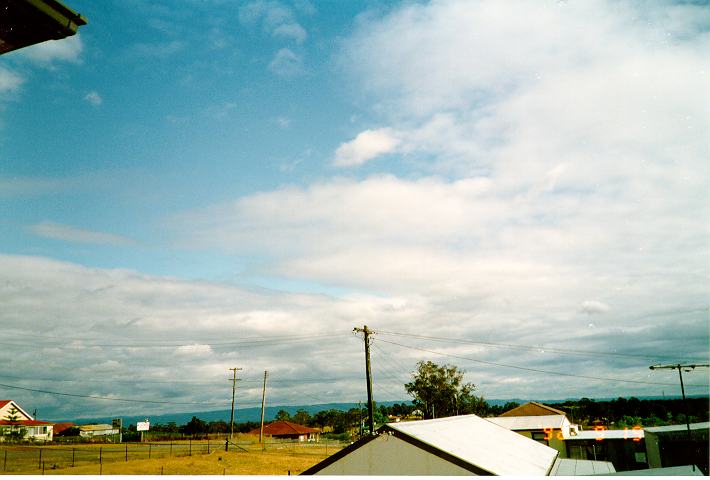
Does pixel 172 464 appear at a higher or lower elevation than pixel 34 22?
lower

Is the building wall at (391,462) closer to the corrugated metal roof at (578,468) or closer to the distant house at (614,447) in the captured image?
the corrugated metal roof at (578,468)

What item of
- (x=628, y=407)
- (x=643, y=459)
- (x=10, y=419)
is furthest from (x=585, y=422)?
(x=10, y=419)

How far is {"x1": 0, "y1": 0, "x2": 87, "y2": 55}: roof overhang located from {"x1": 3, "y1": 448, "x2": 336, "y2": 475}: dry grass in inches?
988

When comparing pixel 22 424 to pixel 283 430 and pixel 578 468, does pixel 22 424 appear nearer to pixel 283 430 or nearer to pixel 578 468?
pixel 283 430

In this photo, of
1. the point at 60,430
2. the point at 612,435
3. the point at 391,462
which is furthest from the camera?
the point at 60,430

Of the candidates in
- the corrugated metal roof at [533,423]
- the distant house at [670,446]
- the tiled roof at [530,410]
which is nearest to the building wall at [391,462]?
the distant house at [670,446]

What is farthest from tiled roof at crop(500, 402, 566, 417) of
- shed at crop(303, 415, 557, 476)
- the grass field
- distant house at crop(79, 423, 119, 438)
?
distant house at crop(79, 423, 119, 438)

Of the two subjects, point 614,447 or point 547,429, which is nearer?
point 614,447

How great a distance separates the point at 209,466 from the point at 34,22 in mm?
31187

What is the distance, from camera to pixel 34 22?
1664 mm

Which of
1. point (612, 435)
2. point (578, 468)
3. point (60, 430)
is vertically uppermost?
point (578, 468)

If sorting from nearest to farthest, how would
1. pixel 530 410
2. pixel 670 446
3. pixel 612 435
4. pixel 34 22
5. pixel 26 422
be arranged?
pixel 34 22
pixel 670 446
pixel 612 435
pixel 530 410
pixel 26 422

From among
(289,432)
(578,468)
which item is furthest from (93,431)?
(578,468)

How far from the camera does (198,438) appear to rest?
52.9m
